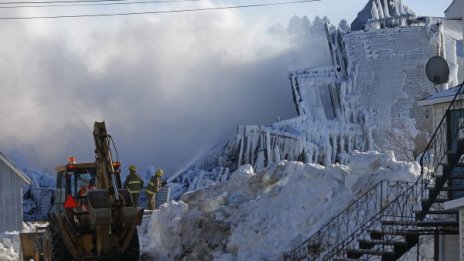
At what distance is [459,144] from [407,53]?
26.4 meters

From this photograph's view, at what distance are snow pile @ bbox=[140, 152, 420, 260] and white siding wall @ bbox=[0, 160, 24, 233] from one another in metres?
9.97

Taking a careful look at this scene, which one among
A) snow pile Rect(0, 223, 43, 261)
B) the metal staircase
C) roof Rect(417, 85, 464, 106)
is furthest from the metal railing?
snow pile Rect(0, 223, 43, 261)

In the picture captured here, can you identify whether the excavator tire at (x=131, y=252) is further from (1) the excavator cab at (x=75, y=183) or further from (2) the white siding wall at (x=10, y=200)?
(2) the white siding wall at (x=10, y=200)

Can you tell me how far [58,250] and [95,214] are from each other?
1.78 m

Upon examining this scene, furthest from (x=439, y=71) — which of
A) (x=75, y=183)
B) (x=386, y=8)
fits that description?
(x=386, y=8)

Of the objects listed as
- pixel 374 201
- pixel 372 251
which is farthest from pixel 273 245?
pixel 372 251

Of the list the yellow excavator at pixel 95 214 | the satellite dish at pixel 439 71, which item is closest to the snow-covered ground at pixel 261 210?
the satellite dish at pixel 439 71

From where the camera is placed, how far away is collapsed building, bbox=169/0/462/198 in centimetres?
3900

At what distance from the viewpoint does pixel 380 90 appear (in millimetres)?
41000

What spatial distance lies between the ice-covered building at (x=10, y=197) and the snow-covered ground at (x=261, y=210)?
8525mm

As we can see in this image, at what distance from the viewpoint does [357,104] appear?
4103cm

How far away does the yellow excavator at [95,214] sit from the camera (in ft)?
57.5

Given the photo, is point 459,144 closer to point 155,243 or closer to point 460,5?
point 460,5

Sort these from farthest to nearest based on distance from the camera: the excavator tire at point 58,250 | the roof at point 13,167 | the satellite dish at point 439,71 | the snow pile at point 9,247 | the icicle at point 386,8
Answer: the icicle at point 386,8 < the roof at point 13,167 < the snow pile at point 9,247 < the satellite dish at point 439,71 < the excavator tire at point 58,250
